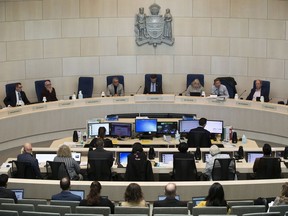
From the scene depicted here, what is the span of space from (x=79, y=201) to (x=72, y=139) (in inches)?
187

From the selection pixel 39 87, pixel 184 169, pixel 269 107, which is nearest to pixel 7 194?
pixel 184 169

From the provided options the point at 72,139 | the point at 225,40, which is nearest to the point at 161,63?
the point at 225,40

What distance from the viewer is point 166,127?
13.5m

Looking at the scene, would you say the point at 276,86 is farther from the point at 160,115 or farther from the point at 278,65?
the point at 160,115

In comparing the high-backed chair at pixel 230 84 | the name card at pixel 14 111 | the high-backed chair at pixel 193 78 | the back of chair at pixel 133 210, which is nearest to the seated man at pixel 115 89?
the high-backed chair at pixel 193 78

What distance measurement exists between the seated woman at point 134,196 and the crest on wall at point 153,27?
9568mm

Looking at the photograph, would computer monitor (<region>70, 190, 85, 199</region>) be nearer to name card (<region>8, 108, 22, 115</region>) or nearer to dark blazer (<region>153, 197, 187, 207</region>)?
dark blazer (<region>153, 197, 187, 207</region>)

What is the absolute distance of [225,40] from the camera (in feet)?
58.3

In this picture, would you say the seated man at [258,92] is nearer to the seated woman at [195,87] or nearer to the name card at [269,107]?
the seated woman at [195,87]

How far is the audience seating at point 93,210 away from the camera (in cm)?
799

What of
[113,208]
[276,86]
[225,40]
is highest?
[225,40]

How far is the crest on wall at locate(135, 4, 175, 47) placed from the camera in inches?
691

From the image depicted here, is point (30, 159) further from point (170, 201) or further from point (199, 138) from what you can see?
point (199, 138)

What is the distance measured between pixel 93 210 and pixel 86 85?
31.7ft
